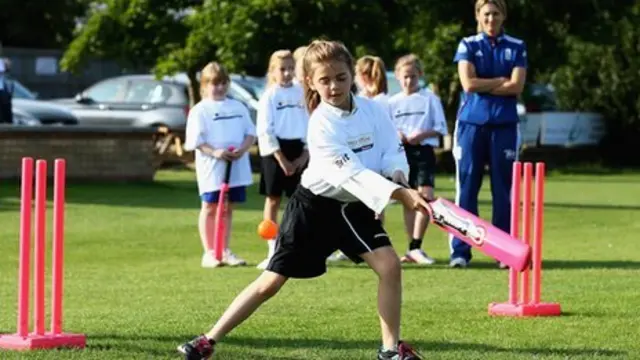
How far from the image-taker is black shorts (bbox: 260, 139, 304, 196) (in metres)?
14.3

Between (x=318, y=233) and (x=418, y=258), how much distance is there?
6.30 metres

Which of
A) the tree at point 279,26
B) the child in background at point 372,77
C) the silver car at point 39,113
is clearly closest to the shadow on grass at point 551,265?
the child in background at point 372,77

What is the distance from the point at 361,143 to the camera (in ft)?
26.4

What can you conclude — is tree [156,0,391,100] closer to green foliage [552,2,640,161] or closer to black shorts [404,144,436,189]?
green foliage [552,2,640,161]

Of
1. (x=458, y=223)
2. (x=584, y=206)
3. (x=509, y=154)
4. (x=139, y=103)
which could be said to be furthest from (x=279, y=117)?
(x=139, y=103)

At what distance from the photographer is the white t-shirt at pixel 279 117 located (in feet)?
46.5

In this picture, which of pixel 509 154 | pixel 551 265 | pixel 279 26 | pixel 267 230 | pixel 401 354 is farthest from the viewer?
pixel 279 26

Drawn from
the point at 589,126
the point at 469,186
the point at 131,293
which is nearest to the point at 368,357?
the point at 131,293

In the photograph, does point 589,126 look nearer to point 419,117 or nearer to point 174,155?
point 174,155

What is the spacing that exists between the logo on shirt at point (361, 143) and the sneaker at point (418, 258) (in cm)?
636

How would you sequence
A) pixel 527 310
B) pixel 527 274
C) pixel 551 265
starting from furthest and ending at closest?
pixel 551 265 < pixel 527 274 < pixel 527 310

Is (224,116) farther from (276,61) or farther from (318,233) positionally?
(318,233)

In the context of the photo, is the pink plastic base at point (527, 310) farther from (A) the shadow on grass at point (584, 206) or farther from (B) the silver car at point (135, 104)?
(B) the silver car at point (135, 104)

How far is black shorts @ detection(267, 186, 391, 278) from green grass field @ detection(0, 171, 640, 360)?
0.60 meters
